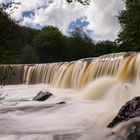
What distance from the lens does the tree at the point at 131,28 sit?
125 feet

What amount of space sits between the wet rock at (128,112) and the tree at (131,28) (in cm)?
2532

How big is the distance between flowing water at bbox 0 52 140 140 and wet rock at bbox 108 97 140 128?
0.48 meters

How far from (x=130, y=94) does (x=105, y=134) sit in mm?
7683

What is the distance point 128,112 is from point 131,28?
27.9 m

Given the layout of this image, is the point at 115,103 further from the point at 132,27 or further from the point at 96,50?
the point at 96,50

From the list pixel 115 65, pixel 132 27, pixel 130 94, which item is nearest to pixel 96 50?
pixel 132 27

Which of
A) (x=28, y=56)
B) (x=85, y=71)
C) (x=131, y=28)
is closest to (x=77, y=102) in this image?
(x=85, y=71)

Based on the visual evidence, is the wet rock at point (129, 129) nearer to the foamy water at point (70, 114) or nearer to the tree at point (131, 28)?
the foamy water at point (70, 114)

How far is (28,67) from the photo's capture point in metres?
37.8

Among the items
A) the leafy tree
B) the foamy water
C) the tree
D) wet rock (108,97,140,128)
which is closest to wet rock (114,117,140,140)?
wet rock (108,97,140,128)

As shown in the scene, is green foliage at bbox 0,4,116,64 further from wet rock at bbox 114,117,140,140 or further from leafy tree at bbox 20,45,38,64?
wet rock at bbox 114,117,140,140

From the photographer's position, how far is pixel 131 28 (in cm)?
3919

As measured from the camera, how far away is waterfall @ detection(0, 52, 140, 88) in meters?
21.2

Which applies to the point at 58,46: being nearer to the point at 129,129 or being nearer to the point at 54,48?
the point at 54,48
